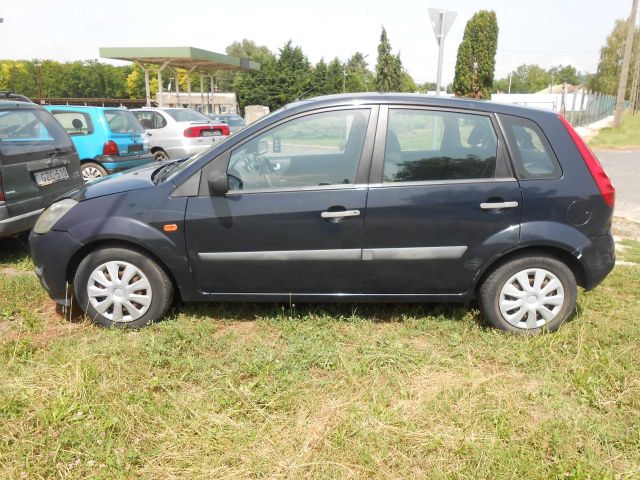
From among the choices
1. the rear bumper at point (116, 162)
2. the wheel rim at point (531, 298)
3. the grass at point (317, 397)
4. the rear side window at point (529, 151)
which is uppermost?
the rear side window at point (529, 151)

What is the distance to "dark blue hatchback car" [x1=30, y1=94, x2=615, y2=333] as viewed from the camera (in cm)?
345

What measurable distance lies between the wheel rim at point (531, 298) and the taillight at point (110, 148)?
739 cm

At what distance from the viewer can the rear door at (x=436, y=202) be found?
135 inches

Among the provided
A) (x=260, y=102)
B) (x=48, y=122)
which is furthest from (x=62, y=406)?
(x=260, y=102)

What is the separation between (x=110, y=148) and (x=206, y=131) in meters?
4.04

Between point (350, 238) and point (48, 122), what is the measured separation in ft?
14.7

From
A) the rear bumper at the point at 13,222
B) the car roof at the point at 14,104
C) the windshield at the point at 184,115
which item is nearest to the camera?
the rear bumper at the point at 13,222

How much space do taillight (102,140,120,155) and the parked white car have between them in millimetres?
3319

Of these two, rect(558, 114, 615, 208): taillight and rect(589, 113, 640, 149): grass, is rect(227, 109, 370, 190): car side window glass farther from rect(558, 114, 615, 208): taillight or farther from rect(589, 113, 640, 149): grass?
rect(589, 113, 640, 149): grass

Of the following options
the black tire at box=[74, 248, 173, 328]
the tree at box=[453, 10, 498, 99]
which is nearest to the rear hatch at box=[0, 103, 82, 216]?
the black tire at box=[74, 248, 173, 328]

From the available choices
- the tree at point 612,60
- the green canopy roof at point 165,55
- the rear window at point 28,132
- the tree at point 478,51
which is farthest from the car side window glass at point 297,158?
the tree at point 612,60

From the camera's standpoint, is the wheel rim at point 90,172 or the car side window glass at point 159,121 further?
the car side window glass at point 159,121

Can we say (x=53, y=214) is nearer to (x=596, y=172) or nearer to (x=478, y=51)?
(x=596, y=172)

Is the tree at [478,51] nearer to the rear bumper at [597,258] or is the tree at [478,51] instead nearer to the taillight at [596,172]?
the taillight at [596,172]
